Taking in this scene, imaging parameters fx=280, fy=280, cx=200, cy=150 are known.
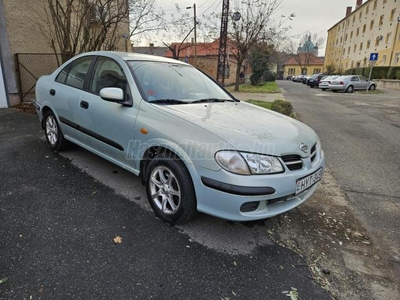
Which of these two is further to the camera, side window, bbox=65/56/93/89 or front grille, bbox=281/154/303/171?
side window, bbox=65/56/93/89

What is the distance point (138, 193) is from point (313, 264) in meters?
2.09

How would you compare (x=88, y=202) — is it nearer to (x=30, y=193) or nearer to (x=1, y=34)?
(x=30, y=193)

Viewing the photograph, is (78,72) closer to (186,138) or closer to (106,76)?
(106,76)

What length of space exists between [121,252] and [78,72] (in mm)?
2765

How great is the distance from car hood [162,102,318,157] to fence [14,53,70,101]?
775 centimetres

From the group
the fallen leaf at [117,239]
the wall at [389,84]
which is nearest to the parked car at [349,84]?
the wall at [389,84]

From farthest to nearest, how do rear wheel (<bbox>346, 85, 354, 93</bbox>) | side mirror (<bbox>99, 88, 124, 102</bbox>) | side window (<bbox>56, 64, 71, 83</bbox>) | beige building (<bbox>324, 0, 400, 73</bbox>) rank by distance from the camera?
beige building (<bbox>324, 0, 400, 73</bbox>)
rear wheel (<bbox>346, 85, 354, 93</bbox>)
side window (<bbox>56, 64, 71, 83</bbox>)
side mirror (<bbox>99, 88, 124, 102</bbox>)

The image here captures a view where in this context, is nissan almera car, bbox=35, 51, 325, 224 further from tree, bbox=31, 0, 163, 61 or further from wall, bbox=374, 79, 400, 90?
wall, bbox=374, 79, 400, 90

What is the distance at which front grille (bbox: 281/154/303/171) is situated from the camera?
250 cm

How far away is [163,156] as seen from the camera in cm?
274

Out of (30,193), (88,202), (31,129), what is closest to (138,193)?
(88,202)

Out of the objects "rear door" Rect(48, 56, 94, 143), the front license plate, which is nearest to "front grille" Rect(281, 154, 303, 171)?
the front license plate

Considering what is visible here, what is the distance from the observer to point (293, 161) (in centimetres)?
257

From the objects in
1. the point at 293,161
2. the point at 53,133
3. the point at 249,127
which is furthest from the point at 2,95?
the point at 293,161
